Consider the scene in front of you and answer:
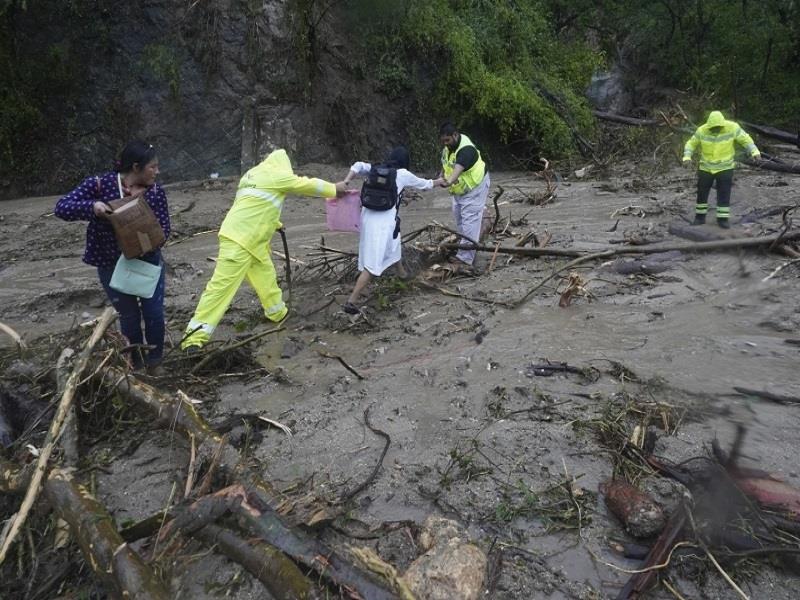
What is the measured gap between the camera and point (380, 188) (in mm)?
5941

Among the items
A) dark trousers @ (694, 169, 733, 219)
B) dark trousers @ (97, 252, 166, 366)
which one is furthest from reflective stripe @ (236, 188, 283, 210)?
dark trousers @ (694, 169, 733, 219)

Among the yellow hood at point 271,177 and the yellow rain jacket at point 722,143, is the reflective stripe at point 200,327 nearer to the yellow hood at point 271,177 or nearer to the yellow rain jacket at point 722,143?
the yellow hood at point 271,177

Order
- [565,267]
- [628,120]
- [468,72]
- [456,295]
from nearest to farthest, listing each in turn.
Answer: [456,295] → [565,267] → [468,72] → [628,120]

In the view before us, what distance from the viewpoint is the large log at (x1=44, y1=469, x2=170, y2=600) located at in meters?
2.40

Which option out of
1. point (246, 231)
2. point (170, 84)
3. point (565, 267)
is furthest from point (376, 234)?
point (170, 84)

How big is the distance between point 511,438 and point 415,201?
896 centimetres

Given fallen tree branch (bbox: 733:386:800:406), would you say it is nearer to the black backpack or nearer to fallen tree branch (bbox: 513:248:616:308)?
fallen tree branch (bbox: 513:248:616:308)

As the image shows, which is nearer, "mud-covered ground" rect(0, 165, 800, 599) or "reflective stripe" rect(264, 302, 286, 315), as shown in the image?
"mud-covered ground" rect(0, 165, 800, 599)

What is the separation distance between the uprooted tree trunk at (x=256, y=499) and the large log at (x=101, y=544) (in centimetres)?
46

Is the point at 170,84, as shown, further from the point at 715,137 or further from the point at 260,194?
the point at 715,137

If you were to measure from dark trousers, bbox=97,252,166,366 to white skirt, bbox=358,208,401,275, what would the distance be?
205 centimetres

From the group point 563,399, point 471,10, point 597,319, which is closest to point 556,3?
point 471,10

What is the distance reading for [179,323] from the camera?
6242 mm

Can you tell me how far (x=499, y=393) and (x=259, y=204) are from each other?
264cm
